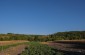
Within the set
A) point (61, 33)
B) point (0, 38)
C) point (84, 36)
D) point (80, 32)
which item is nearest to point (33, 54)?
point (0, 38)

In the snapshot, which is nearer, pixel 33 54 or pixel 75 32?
pixel 33 54

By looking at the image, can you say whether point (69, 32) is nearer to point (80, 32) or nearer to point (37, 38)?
point (80, 32)

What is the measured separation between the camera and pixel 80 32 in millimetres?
90875

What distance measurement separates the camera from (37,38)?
80.9 meters

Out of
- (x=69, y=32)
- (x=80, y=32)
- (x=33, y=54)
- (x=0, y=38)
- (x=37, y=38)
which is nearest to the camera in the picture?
(x=33, y=54)

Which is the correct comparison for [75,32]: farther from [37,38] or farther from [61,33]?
[37,38]

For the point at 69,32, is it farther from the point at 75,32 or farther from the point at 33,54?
the point at 33,54

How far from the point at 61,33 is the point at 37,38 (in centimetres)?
2240

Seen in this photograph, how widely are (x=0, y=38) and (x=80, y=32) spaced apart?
31197 millimetres

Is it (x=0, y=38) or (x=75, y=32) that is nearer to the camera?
(x=0, y=38)

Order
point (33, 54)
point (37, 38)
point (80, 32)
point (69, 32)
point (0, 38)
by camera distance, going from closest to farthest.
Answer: point (33, 54) < point (0, 38) < point (37, 38) < point (80, 32) < point (69, 32)

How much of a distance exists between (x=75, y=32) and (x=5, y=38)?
30147mm

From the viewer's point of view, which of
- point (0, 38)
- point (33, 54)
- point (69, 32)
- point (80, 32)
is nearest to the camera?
point (33, 54)

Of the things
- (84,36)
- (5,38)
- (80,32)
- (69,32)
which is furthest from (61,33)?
(5,38)
